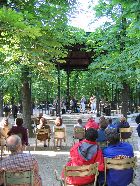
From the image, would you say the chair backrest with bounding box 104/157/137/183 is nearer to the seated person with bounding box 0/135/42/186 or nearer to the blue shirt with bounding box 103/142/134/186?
the blue shirt with bounding box 103/142/134/186

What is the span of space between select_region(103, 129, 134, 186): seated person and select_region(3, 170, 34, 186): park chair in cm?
166

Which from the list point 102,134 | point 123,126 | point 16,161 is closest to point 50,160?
point 102,134

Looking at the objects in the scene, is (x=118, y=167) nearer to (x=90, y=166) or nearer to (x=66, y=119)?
(x=90, y=166)

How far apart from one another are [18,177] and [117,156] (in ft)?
6.49

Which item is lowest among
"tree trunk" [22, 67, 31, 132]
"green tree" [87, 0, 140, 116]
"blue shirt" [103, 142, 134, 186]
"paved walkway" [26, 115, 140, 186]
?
"paved walkway" [26, 115, 140, 186]

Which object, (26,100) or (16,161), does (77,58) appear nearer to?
(26,100)

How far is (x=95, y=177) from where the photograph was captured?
6777mm

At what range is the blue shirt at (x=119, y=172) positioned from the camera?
7.00m

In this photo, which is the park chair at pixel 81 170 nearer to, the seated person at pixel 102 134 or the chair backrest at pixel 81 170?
the chair backrest at pixel 81 170

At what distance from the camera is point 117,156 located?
23.4 feet

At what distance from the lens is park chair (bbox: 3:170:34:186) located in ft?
19.5

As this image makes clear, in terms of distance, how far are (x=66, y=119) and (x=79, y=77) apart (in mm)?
16157

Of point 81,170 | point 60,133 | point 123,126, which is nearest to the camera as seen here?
point 81,170

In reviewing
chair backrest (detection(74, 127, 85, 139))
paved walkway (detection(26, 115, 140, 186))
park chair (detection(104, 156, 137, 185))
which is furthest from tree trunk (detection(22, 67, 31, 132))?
park chair (detection(104, 156, 137, 185))
